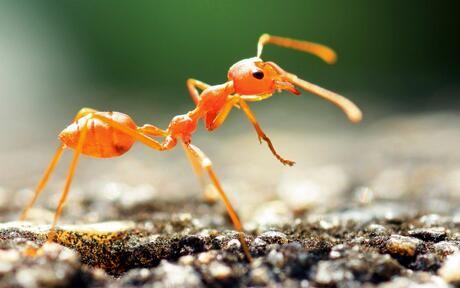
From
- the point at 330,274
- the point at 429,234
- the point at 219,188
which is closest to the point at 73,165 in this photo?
the point at 219,188

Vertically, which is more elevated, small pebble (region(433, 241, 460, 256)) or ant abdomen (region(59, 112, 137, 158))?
ant abdomen (region(59, 112, 137, 158))

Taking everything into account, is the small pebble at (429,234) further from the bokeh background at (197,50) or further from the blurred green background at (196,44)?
the blurred green background at (196,44)

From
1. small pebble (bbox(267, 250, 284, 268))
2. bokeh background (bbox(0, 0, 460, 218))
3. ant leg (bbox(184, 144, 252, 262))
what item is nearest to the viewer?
small pebble (bbox(267, 250, 284, 268))

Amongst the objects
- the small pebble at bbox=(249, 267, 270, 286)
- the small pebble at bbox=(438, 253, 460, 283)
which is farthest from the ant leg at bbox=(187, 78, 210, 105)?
the small pebble at bbox=(438, 253, 460, 283)

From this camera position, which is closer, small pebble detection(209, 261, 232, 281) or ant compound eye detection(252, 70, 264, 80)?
small pebble detection(209, 261, 232, 281)

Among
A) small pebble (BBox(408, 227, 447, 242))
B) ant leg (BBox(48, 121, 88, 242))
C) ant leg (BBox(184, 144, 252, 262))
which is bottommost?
small pebble (BBox(408, 227, 447, 242))

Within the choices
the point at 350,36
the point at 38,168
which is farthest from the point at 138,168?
the point at 350,36

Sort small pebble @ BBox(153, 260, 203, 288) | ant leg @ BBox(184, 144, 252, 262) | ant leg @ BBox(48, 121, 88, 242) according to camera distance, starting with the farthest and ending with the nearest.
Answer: ant leg @ BBox(48, 121, 88, 242) → ant leg @ BBox(184, 144, 252, 262) → small pebble @ BBox(153, 260, 203, 288)

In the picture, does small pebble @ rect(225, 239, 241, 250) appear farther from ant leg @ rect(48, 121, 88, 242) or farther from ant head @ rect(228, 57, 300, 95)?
ant head @ rect(228, 57, 300, 95)
